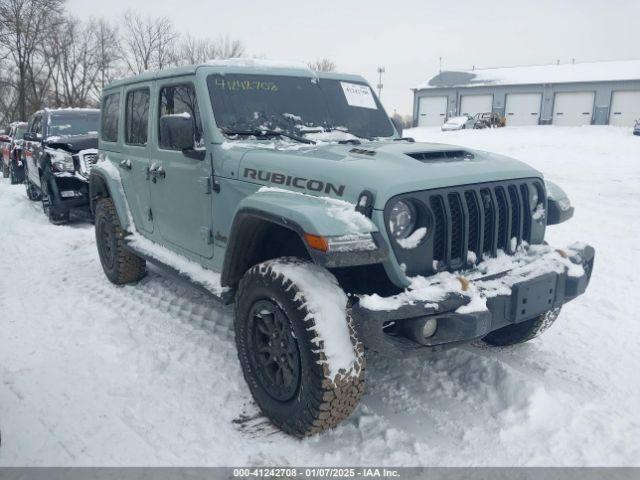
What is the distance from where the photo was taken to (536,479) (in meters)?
2.54

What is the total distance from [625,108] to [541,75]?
683 cm

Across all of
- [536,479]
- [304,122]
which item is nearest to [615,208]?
[304,122]

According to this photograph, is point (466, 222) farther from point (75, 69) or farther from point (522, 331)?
point (75, 69)

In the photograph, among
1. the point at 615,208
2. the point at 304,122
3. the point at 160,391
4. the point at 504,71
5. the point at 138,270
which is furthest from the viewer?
the point at 504,71

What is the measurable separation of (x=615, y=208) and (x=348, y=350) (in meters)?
8.01

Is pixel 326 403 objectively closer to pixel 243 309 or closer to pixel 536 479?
pixel 243 309

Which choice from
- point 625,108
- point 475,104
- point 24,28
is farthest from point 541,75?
point 24,28

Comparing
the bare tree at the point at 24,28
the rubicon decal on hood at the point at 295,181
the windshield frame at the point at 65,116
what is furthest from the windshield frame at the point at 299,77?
the bare tree at the point at 24,28

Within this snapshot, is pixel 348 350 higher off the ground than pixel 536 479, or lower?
higher

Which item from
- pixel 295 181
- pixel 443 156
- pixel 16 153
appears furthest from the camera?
pixel 16 153

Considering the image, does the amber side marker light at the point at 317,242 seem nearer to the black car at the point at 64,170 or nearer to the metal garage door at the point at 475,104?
the black car at the point at 64,170

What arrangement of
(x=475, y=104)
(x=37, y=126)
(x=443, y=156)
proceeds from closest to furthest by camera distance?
(x=443, y=156)
(x=37, y=126)
(x=475, y=104)

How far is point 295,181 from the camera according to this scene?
9.93 ft

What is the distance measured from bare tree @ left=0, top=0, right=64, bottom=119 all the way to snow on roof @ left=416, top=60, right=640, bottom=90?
2613cm
